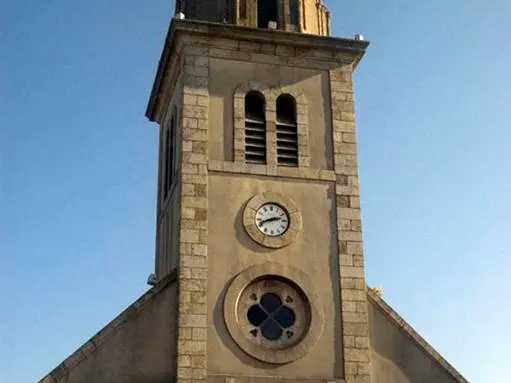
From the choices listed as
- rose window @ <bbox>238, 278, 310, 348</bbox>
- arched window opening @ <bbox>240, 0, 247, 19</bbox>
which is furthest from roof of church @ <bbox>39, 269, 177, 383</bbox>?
arched window opening @ <bbox>240, 0, 247, 19</bbox>

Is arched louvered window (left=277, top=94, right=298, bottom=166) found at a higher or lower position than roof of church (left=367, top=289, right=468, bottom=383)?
higher

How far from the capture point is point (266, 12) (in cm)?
2028

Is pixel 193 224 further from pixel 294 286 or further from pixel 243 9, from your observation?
pixel 243 9

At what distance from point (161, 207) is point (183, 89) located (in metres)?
3.57

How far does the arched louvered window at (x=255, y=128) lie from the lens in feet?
60.5

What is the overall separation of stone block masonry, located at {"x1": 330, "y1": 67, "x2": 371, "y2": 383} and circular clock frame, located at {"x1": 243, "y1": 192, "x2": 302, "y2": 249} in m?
0.98

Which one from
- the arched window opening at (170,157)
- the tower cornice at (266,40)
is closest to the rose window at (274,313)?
the arched window opening at (170,157)

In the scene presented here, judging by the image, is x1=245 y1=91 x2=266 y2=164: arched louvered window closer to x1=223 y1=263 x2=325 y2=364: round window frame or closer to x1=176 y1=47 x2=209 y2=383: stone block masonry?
x1=176 y1=47 x2=209 y2=383: stone block masonry

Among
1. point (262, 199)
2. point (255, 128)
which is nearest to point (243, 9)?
point (255, 128)

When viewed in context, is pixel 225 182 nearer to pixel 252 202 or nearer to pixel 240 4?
pixel 252 202

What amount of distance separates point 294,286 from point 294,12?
6801 millimetres

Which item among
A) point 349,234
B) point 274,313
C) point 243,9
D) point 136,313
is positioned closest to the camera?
point 136,313

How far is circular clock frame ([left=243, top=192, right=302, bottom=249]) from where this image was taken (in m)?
17.6

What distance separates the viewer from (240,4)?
1991 centimetres
